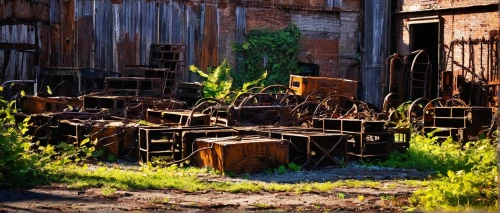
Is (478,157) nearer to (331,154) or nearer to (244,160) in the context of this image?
(331,154)

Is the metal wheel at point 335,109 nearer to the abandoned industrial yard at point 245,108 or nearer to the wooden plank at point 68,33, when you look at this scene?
the abandoned industrial yard at point 245,108

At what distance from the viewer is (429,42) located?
1142 inches

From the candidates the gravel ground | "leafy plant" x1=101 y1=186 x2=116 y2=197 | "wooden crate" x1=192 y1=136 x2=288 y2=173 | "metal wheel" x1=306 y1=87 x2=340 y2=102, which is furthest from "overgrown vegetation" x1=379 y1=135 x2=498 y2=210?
"metal wheel" x1=306 y1=87 x2=340 y2=102

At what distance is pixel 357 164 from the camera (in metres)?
14.6

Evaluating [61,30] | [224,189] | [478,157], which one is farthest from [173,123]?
[61,30]

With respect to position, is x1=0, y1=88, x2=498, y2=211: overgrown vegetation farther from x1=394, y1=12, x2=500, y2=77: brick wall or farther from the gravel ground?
x1=394, y1=12, x2=500, y2=77: brick wall

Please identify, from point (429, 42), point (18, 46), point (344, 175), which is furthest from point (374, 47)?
point (344, 175)

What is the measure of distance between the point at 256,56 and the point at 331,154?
12413 millimetres

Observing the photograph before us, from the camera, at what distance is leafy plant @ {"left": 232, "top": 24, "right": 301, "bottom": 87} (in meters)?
26.1

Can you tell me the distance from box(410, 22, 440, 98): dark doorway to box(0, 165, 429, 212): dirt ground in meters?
15.3

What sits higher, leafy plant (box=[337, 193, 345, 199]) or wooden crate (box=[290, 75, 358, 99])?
wooden crate (box=[290, 75, 358, 99])

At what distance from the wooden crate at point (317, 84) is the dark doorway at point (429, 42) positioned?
5660 millimetres

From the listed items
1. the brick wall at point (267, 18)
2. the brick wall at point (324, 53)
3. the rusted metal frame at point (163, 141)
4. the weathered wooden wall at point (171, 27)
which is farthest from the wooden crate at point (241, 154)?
the brick wall at point (324, 53)

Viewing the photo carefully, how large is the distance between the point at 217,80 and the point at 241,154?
1084 cm
